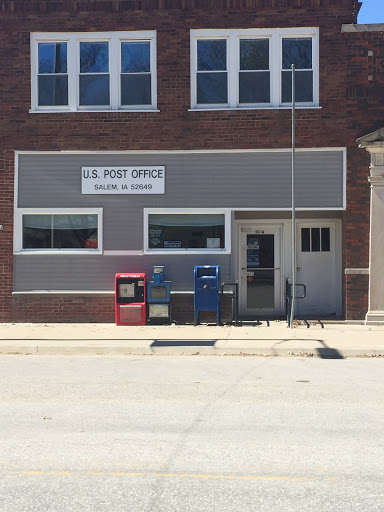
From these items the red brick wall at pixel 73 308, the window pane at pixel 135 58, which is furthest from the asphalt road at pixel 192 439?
the window pane at pixel 135 58

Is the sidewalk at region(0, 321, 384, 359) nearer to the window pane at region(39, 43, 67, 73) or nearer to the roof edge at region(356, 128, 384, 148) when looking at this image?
the roof edge at region(356, 128, 384, 148)

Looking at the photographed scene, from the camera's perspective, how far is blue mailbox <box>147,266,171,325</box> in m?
13.8

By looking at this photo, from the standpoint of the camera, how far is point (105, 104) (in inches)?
570

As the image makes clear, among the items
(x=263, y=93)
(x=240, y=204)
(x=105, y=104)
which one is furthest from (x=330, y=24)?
(x=105, y=104)

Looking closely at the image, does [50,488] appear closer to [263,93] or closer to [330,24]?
[263,93]

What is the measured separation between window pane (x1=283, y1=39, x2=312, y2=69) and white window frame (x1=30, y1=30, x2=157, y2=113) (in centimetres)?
304

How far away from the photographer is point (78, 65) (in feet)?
47.4

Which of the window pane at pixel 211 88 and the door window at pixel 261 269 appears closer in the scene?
the window pane at pixel 211 88

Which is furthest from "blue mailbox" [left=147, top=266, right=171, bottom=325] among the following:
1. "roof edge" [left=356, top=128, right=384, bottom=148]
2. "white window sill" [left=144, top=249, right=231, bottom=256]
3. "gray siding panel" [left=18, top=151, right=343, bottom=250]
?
"roof edge" [left=356, top=128, right=384, bottom=148]

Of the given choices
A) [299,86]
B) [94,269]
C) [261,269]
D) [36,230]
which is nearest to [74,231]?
[36,230]

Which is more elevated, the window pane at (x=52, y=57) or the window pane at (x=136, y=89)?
the window pane at (x=52, y=57)

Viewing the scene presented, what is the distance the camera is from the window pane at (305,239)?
49.9ft

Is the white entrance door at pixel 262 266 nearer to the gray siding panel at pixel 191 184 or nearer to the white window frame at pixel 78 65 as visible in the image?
the gray siding panel at pixel 191 184

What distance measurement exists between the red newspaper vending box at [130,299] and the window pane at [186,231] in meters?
1.04
